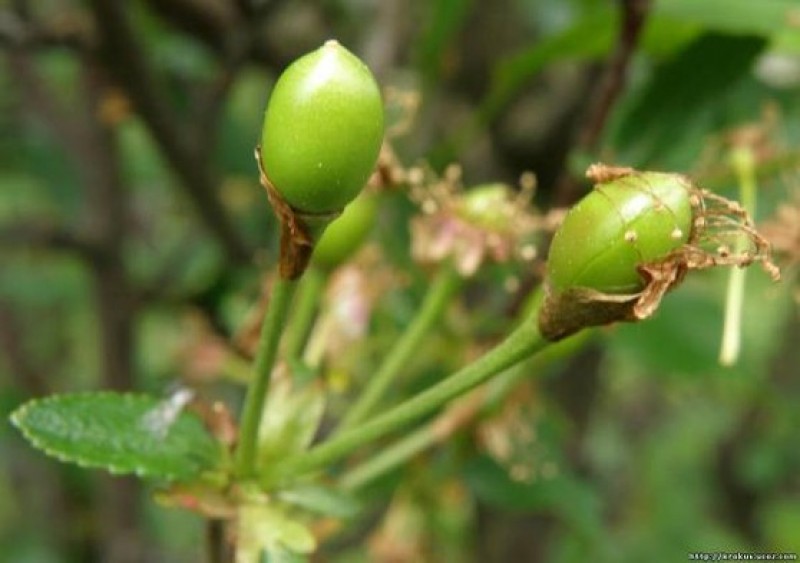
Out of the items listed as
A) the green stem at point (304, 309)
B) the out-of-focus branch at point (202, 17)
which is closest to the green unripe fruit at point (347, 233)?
the green stem at point (304, 309)

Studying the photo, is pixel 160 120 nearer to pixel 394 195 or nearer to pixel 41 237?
pixel 41 237

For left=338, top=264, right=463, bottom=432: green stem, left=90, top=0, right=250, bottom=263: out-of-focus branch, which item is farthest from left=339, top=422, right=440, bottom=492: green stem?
left=90, top=0, right=250, bottom=263: out-of-focus branch

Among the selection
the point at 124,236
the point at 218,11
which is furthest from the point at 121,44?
the point at 124,236

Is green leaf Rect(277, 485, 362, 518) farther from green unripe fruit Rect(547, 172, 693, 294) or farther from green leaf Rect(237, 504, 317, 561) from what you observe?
green unripe fruit Rect(547, 172, 693, 294)

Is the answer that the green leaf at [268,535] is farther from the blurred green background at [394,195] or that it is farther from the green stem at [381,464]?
the blurred green background at [394,195]

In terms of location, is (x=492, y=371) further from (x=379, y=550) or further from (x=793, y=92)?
(x=793, y=92)

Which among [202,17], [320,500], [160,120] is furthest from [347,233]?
[202,17]
